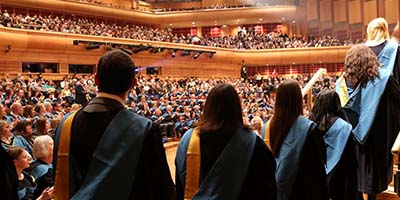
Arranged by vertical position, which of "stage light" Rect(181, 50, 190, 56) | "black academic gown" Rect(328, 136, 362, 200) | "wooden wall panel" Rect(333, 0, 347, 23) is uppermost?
"wooden wall panel" Rect(333, 0, 347, 23)

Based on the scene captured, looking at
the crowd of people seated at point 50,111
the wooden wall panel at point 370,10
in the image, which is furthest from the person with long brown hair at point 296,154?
the wooden wall panel at point 370,10

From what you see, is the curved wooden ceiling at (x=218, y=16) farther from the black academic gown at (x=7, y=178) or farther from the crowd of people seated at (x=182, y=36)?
the black academic gown at (x=7, y=178)

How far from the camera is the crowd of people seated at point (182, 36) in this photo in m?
22.1

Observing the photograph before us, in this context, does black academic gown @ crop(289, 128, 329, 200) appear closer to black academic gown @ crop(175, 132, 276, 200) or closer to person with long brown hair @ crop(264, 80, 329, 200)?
person with long brown hair @ crop(264, 80, 329, 200)

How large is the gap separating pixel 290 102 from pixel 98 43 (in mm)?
19655

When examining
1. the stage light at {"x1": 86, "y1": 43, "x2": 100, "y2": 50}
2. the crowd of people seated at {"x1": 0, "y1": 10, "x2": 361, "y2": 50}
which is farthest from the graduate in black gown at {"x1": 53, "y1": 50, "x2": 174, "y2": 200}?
the stage light at {"x1": 86, "y1": 43, "x2": 100, "y2": 50}

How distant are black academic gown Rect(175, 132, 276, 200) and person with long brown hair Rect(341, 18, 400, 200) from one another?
1552 mm

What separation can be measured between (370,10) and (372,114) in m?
26.0

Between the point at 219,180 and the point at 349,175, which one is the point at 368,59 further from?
the point at 219,180

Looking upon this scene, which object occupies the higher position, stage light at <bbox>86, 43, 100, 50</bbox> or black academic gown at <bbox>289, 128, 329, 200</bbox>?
stage light at <bbox>86, 43, 100, 50</bbox>

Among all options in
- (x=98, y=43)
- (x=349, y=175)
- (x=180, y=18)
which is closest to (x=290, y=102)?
(x=349, y=175)

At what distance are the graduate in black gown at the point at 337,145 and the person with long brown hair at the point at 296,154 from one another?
508 mm

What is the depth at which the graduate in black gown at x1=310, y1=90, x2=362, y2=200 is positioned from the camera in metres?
3.18

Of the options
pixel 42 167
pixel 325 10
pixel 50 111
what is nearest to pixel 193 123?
pixel 42 167
